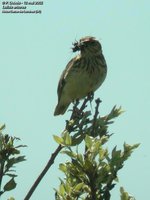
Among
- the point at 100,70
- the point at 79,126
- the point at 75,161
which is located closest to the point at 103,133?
the point at 79,126

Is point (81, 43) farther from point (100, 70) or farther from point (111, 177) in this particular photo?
point (111, 177)

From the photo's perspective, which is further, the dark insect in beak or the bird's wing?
the bird's wing

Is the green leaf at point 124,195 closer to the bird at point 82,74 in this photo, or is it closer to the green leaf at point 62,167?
the green leaf at point 62,167

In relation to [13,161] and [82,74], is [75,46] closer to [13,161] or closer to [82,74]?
[82,74]

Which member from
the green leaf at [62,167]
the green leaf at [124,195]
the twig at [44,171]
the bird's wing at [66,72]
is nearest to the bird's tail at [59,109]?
the bird's wing at [66,72]

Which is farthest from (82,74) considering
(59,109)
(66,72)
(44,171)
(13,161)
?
(44,171)

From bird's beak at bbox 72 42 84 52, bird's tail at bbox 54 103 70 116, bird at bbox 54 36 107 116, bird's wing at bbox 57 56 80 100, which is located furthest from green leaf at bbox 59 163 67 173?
bird's tail at bbox 54 103 70 116

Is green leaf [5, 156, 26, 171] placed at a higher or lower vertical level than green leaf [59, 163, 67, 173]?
higher

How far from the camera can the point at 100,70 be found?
432 inches

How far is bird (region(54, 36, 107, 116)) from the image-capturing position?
1059 cm

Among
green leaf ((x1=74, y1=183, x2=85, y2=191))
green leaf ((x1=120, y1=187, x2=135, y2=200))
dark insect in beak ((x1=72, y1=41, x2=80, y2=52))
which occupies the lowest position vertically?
green leaf ((x1=120, y1=187, x2=135, y2=200))

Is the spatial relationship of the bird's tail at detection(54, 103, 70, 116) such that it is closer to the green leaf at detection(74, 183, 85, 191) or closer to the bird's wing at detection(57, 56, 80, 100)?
the bird's wing at detection(57, 56, 80, 100)

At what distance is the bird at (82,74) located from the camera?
1059 centimetres

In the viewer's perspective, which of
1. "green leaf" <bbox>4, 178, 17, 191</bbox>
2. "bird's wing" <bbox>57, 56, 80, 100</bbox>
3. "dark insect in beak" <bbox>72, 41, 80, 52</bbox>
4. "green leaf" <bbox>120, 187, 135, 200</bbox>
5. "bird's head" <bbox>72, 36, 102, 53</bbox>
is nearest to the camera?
"green leaf" <bbox>120, 187, 135, 200</bbox>
